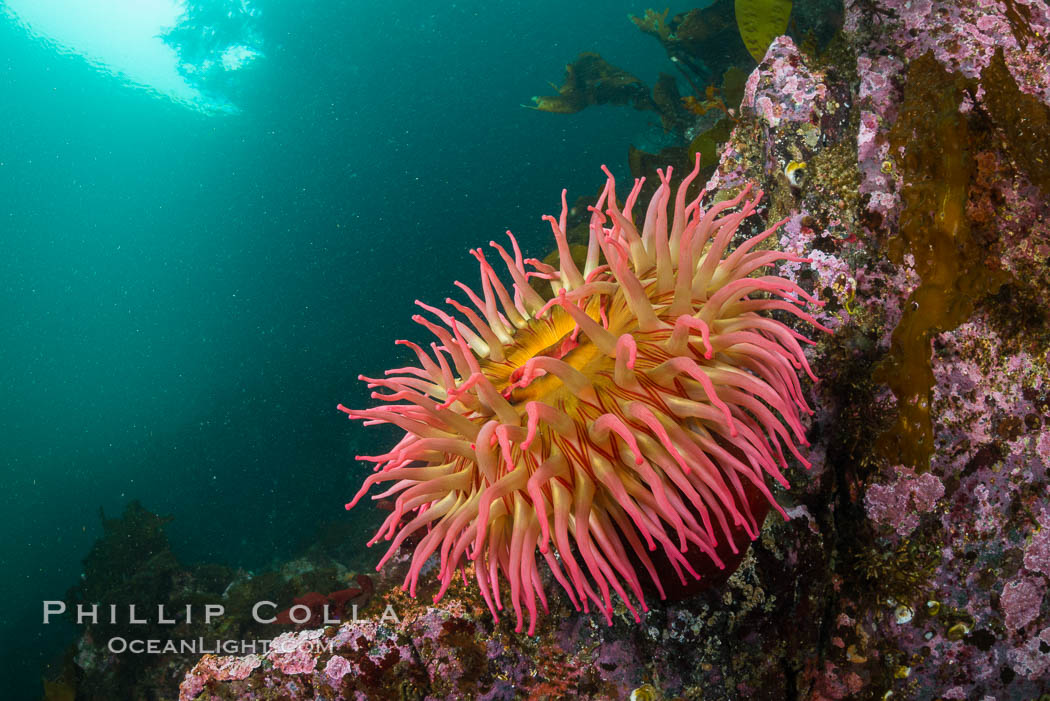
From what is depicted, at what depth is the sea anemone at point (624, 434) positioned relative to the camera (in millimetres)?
1582

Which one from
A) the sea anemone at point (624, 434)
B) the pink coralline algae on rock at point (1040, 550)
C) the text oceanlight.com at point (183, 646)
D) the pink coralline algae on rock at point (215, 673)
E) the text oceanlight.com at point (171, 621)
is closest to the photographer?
the sea anemone at point (624, 434)

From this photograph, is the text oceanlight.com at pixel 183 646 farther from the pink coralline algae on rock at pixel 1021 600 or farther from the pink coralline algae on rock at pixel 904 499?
the pink coralline algae on rock at pixel 1021 600

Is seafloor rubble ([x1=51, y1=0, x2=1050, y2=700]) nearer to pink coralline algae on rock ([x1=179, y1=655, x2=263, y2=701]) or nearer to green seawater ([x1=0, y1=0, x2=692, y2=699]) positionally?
pink coralline algae on rock ([x1=179, y1=655, x2=263, y2=701])

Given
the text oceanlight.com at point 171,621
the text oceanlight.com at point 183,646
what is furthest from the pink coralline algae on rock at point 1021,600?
the text oceanlight.com at point 183,646

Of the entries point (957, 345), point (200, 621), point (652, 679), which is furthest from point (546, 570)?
point (200, 621)

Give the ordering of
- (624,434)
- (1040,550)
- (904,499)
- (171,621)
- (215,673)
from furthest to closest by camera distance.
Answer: (171,621)
(215,673)
(904,499)
(1040,550)
(624,434)

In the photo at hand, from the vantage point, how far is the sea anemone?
158cm

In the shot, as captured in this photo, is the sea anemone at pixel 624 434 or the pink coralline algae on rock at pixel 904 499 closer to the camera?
the sea anemone at pixel 624 434

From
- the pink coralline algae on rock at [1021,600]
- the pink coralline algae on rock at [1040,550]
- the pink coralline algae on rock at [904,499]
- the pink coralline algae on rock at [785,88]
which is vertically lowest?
the pink coralline algae on rock at [1021,600]

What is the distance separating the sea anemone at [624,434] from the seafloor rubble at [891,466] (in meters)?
0.45

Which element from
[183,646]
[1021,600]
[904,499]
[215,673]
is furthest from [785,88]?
[183,646]

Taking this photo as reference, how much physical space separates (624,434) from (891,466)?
1.20m

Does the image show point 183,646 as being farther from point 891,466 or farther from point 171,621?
point 891,466

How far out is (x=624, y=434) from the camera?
4.81ft
